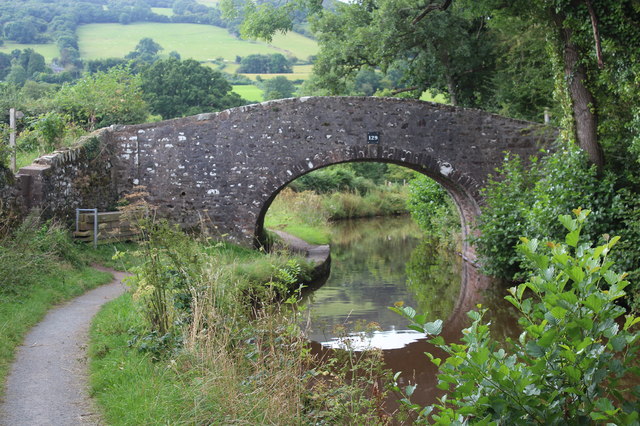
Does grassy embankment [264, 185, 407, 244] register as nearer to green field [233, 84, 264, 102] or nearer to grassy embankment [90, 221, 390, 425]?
grassy embankment [90, 221, 390, 425]

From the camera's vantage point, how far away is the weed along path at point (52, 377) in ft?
15.2

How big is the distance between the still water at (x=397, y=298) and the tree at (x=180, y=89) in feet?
43.2

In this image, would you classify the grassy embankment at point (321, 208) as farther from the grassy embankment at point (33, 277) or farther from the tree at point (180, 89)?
the grassy embankment at point (33, 277)

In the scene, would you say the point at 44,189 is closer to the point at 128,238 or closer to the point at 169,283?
the point at 128,238

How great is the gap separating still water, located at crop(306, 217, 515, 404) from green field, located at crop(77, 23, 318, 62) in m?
36.3

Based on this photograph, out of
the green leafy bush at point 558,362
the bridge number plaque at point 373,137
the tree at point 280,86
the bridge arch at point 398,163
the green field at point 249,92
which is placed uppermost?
the green leafy bush at point 558,362

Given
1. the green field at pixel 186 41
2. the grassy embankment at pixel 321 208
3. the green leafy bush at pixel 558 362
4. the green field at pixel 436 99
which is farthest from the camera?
the green field at pixel 186 41

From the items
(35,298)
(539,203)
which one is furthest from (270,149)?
(35,298)

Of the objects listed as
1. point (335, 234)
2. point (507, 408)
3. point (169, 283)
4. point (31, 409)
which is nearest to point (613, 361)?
point (507, 408)

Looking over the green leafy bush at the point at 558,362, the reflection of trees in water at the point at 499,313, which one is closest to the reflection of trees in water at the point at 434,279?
the reflection of trees in water at the point at 499,313

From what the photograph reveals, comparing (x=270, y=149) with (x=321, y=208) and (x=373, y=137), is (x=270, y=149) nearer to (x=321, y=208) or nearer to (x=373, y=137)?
(x=373, y=137)

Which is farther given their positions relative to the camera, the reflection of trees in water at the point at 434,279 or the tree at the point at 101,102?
the tree at the point at 101,102

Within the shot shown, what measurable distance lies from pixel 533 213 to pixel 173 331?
637cm

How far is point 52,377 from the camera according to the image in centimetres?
538
